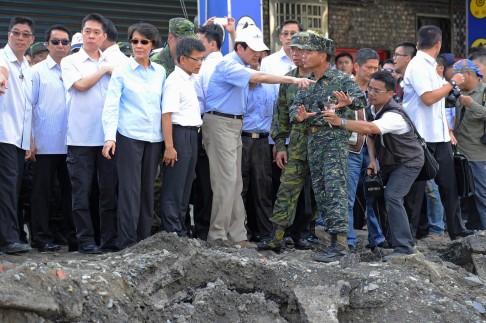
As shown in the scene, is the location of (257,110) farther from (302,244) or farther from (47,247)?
(47,247)

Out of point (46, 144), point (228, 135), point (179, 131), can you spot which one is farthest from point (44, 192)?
point (228, 135)

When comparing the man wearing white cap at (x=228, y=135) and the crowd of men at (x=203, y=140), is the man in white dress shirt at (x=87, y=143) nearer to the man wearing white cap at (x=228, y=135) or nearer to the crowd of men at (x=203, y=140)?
the crowd of men at (x=203, y=140)

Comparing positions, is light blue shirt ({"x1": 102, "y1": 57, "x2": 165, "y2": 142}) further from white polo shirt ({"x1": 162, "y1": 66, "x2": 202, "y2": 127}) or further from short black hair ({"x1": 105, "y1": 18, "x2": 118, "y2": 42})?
short black hair ({"x1": 105, "y1": 18, "x2": 118, "y2": 42})

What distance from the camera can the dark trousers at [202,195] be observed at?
878 cm

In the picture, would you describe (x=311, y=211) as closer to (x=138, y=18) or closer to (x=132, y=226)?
(x=132, y=226)

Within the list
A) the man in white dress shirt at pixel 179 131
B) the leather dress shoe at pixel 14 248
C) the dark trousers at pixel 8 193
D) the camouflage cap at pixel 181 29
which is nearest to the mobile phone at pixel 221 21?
the camouflage cap at pixel 181 29

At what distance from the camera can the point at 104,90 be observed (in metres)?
8.09

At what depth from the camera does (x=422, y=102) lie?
9344 mm

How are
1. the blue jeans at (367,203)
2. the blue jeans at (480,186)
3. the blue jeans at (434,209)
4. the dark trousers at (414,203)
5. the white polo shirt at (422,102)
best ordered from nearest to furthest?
the blue jeans at (367,203)
the dark trousers at (414,203)
the white polo shirt at (422,102)
the blue jeans at (480,186)
the blue jeans at (434,209)

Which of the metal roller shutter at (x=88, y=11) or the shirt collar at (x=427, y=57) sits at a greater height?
the metal roller shutter at (x=88, y=11)

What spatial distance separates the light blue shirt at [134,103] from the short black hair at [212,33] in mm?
1319

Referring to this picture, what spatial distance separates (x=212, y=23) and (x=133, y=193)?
2539 mm

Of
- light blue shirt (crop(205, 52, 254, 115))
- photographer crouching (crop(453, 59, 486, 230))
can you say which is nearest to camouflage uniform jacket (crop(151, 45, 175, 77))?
light blue shirt (crop(205, 52, 254, 115))

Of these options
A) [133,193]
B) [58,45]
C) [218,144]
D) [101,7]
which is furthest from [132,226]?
[101,7]
